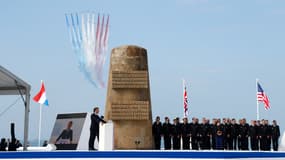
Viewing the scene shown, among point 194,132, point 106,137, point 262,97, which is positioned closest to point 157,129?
point 194,132

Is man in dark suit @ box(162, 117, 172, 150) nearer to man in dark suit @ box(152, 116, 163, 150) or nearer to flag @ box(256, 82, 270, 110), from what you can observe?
man in dark suit @ box(152, 116, 163, 150)

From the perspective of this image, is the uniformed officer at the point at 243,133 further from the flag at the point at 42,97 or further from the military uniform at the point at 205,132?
the flag at the point at 42,97

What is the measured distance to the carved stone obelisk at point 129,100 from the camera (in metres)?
20.1

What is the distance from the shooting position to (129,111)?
20047 millimetres

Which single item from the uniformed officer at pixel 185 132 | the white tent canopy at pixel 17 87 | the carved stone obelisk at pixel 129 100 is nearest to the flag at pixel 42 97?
the carved stone obelisk at pixel 129 100

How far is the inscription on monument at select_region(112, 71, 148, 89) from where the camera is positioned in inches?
803

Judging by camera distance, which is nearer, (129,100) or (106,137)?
(106,137)

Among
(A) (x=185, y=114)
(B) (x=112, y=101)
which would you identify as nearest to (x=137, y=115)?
(B) (x=112, y=101)

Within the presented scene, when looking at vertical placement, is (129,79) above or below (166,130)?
above

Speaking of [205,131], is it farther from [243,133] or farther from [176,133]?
[243,133]

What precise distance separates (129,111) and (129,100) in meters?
0.50

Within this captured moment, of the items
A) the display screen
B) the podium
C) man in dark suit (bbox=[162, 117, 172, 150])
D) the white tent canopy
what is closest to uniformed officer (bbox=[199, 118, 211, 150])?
man in dark suit (bbox=[162, 117, 172, 150])

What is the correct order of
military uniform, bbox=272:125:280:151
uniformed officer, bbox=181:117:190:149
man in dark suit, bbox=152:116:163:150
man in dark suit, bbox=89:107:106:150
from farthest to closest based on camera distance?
military uniform, bbox=272:125:280:151 → uniformed officer, bbox=181:117:190:149 → man in dark suit, bbox=152:116:163:150 → man in dark suit, bbox=89:107:106:150

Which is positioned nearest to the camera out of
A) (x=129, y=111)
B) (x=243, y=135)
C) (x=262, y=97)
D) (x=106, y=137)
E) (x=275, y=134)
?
(x=106, y=137)
